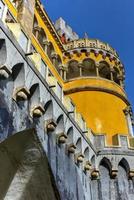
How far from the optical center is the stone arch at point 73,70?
1923 cm

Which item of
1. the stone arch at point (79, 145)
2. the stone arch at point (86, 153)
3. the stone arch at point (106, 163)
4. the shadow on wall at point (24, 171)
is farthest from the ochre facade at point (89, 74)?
the shadow on wall at point (24, 171)

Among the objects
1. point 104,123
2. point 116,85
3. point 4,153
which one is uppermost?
point 116,85

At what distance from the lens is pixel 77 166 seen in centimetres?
1141

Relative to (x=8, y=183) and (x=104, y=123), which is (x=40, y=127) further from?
(x=104, y=123)

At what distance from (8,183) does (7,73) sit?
7.83 ft

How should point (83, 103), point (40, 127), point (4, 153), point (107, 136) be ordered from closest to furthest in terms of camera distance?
point (4, 153) < point (40, 127) < point (107, 136) < point (83, 103)

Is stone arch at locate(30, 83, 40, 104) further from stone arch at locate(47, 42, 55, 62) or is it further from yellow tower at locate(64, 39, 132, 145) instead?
stone arch at locate(47, 42, 55, 62)

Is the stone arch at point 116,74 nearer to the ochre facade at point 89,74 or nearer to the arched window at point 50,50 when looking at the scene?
the ochre facade at point 89,74

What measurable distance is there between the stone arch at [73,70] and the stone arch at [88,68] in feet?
1.26

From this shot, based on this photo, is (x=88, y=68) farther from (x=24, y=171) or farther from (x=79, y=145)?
(x=24, y=171)

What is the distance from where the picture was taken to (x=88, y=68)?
19.7 m

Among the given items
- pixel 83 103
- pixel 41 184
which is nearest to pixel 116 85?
pixel 83 103

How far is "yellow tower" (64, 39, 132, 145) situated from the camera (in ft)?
52.7

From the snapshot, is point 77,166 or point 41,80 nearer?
point 41,80
